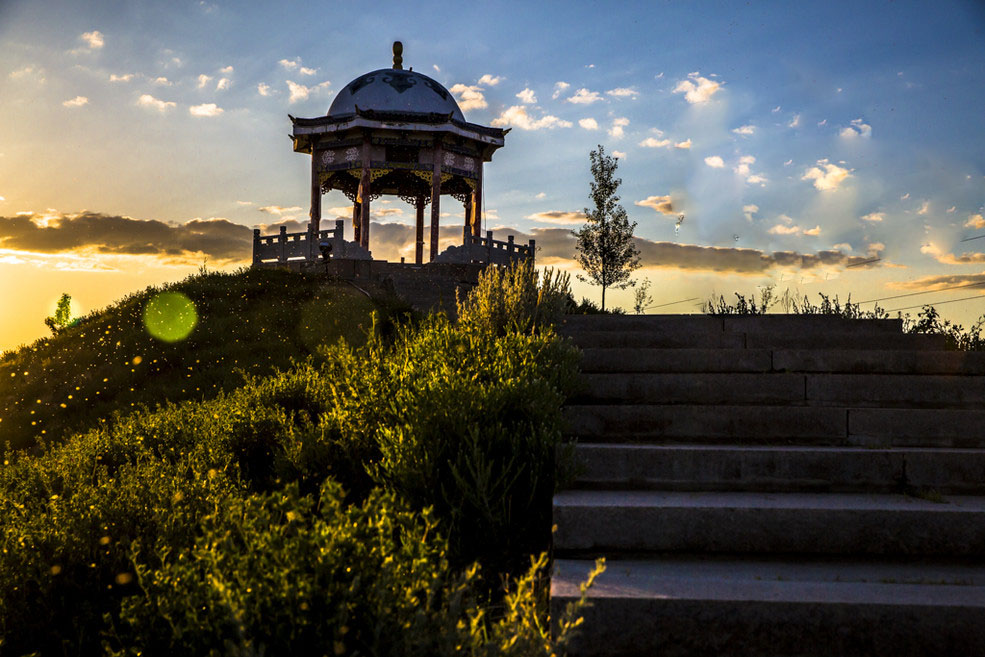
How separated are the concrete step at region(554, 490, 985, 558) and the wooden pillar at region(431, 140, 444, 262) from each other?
19.2 metres

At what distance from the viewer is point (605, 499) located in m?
4.02

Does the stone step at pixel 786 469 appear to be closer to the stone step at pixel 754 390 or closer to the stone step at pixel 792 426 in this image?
the stone step at pixel 792 426

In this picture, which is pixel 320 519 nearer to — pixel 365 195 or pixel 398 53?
pixel 365 195

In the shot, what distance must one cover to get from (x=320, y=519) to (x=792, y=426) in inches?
146

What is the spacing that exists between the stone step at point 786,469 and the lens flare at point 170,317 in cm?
1171

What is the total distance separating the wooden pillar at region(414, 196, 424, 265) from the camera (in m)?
24.3

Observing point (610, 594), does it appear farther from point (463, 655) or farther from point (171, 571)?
point (171, 571)

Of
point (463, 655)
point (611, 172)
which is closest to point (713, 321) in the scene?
point (463, 655)

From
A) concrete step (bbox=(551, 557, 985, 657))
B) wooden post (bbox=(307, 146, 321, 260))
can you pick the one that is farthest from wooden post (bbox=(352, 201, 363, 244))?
concrete step (bbox=(551, 557, 985, 657))

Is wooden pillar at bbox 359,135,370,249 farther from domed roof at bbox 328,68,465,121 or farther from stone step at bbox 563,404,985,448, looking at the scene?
stone step at bbox 563,404,985,448

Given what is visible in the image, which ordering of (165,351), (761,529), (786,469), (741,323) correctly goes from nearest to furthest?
(761,529)
(786,469)
(741,323)
(165,351)

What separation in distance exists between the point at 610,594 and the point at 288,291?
1508cm

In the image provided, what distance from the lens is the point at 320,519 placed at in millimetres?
3143

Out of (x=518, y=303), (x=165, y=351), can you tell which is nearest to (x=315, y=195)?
(x=165, y=351)
